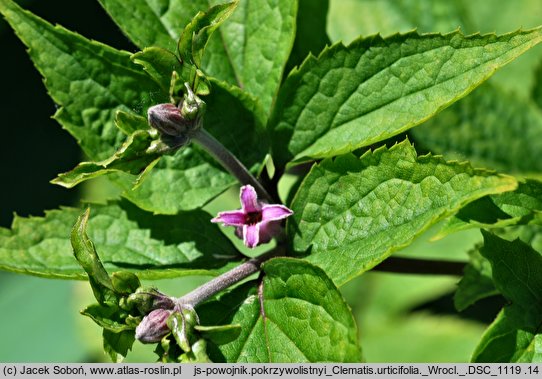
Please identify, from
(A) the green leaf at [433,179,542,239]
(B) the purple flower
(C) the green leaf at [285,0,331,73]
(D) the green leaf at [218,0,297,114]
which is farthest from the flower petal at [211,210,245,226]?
(C) the green leaf at [285,0,331,73]

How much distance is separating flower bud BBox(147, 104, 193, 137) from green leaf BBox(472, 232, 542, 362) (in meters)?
0.77

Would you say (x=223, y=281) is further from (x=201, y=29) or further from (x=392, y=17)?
(x=392, y=17)

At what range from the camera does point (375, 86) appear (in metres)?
1.95

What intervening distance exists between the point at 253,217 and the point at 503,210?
62 cm

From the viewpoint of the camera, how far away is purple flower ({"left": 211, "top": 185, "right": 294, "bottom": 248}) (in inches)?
74.2

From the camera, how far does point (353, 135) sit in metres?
1.95

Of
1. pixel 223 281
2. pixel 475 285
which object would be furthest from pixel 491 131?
pixel 223 281

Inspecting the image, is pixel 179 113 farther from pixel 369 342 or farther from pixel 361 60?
pixel 369 342

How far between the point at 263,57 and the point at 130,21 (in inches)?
14.9

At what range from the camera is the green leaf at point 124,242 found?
206cm

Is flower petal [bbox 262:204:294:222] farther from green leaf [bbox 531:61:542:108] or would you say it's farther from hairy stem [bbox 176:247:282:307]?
green leaf [bbox 531:61:542:108]

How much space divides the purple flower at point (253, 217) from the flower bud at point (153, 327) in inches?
11.7

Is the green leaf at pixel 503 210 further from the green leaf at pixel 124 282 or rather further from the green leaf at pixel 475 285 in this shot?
the green leaf at pixel 124 282

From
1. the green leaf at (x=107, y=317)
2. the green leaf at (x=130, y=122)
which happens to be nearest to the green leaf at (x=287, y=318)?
the green leaf at (x=107, y=317)
